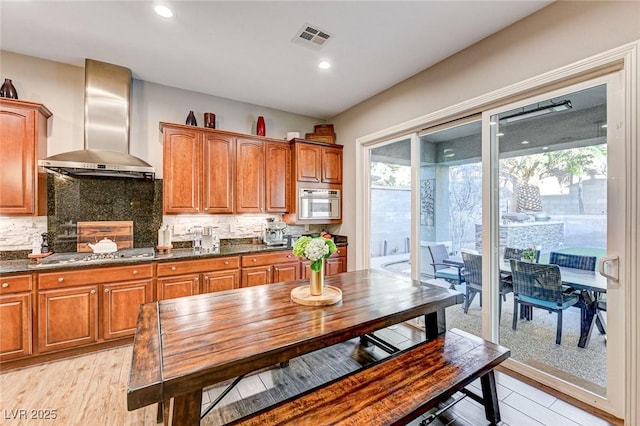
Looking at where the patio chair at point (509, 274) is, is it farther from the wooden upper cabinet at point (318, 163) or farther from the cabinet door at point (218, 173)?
the cabinet door at point (218, 173)

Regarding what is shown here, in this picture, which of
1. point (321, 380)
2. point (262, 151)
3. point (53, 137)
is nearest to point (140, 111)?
point (53, 137)

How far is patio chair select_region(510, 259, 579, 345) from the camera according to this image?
223cm

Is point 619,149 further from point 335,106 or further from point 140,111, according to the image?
point 140,111

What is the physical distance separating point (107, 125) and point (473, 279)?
14.1 ft

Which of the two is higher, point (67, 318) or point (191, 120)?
point (191, 120)

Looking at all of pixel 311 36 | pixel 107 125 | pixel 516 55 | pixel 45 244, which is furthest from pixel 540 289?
pixel 45 244

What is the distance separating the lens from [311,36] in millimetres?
2533

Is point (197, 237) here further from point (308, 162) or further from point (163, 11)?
point (163, 11)

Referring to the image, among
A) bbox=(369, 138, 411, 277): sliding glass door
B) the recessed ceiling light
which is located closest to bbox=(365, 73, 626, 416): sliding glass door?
bbox=(369, 138, 411, 277): sliding glass door

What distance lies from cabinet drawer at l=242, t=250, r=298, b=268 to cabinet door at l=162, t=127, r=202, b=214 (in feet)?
2.99

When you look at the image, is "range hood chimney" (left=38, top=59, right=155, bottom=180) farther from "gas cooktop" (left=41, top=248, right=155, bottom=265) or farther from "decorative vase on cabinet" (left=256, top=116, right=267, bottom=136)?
"decorative vase on cabinet" (left=256, top=116, right=267, bottom=136)

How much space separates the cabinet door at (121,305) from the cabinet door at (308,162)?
241 centimetres

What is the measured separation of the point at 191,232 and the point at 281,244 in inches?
48.5

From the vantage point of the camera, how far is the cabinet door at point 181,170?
10.9 ft
